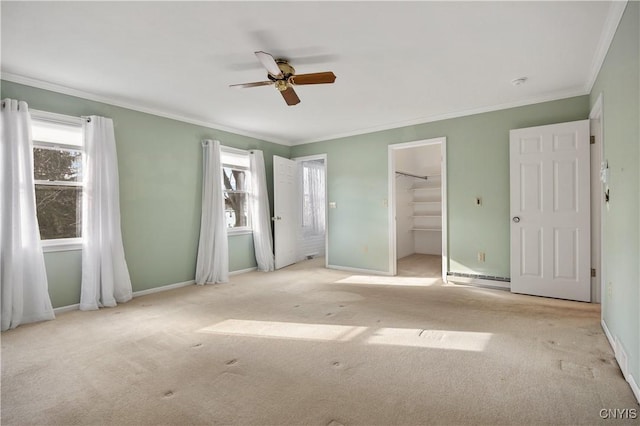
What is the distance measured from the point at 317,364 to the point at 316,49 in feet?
8.35

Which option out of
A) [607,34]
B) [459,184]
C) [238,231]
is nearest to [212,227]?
[238,231]

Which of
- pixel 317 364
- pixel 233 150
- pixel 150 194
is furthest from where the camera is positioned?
pixel 233 150

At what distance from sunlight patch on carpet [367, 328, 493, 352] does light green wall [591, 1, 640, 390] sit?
35.6 inches

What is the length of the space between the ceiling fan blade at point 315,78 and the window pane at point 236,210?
2.96m

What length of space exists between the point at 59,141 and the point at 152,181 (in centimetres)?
107

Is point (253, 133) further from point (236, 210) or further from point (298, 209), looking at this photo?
point (298, 209)

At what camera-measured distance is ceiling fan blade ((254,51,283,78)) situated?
2492 mm

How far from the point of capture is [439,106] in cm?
434

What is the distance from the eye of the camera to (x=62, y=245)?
355 centimetres

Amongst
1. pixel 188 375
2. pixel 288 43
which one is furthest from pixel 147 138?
pixel 188 375

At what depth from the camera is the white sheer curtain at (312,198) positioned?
7344 mm

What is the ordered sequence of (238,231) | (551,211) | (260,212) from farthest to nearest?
1. (260,212)
2. (238,231)
3. (551,211)

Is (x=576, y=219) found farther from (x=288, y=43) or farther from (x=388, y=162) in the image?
(x=288, y=43)

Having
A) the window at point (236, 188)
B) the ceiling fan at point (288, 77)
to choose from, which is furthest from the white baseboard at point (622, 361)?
the window at point (236, 188)
